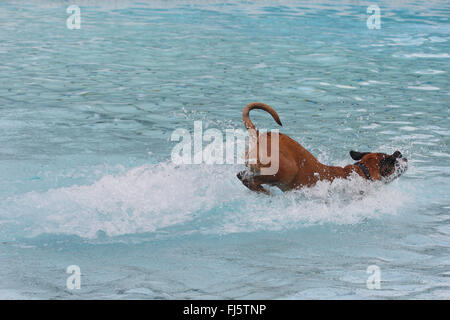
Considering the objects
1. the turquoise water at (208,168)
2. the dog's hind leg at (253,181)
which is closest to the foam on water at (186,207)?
the turquoise water at (208,168)

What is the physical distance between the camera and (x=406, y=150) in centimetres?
712

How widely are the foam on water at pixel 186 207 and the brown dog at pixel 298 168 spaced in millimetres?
83

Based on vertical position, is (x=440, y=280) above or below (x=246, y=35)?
below

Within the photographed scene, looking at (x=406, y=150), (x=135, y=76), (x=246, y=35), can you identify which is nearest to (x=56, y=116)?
(x=135, y=76)

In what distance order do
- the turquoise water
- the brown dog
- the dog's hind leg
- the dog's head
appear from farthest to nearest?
the dog's head
the dog's hind leg
the brown dog
the turquoise water

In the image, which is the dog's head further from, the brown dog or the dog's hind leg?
the dog's hind leg

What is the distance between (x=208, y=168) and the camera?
248 inches

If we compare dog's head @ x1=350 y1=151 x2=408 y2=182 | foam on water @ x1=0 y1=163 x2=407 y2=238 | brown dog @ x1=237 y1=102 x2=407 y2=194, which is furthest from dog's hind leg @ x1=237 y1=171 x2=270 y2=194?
dog's head @ x1=350 y1=151 x2=408 y2=182

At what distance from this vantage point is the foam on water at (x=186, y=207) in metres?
5.05

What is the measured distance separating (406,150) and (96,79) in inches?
214

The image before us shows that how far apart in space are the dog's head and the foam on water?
0.10 metres

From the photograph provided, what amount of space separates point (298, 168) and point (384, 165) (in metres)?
0.78

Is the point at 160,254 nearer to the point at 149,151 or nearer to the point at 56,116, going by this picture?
the point at 149,151

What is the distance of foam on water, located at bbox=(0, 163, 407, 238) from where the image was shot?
5055 mm
